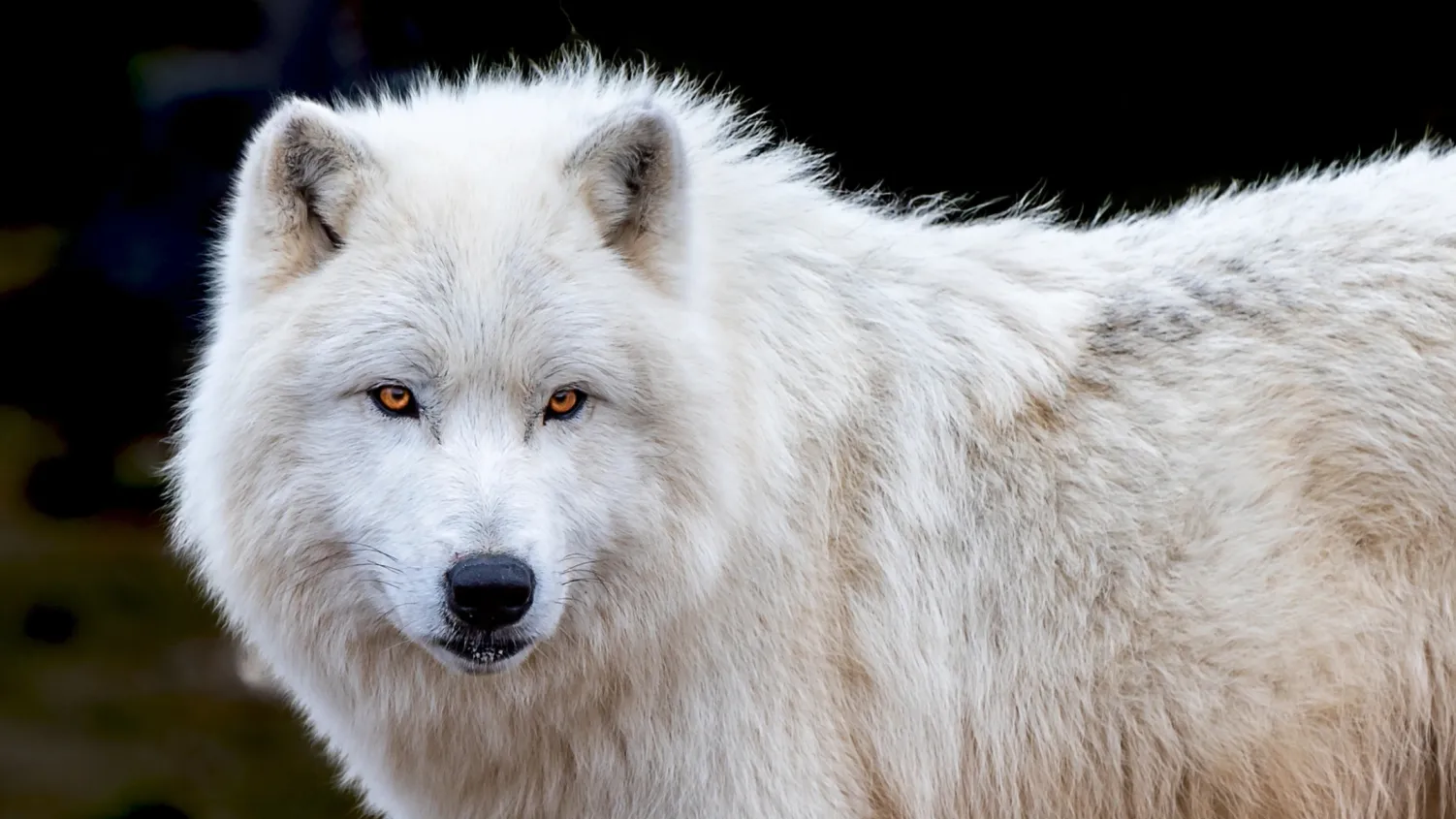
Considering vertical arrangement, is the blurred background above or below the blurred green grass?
above

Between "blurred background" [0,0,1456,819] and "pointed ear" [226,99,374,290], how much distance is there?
4.16 m

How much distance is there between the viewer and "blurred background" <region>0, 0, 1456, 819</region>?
25.1ft

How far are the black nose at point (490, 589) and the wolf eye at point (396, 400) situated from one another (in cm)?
43

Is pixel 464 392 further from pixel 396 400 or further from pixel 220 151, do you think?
pixel 220 151

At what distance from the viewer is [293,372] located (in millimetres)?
3385

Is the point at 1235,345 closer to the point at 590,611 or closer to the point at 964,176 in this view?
the point at 590,611

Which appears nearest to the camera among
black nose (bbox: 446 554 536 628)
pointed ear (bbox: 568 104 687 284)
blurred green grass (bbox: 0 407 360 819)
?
black nose (bbox: 446 554 536 628)

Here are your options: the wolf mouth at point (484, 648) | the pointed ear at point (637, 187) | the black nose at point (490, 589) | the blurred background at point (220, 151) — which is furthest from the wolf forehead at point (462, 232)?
the blurred background at point (220, 151)

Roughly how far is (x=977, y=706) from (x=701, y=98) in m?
1.91

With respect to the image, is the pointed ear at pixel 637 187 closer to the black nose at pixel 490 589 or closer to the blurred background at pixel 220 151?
the black nose at pixel 490 589

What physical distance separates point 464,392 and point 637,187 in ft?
2.26

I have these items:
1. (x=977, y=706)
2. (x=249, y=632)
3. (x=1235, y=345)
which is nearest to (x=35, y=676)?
(x=249, y=632)

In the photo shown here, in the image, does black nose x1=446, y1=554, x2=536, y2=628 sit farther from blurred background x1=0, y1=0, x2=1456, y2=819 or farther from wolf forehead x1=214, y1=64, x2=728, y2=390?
blurred background x1=0, y1=0, x2=1456, y2=819

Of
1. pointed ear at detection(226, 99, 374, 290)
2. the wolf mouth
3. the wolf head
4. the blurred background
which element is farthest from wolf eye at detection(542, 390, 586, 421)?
the blurred background
